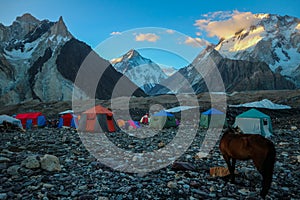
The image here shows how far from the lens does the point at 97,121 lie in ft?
67.1

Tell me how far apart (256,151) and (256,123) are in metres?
15.7

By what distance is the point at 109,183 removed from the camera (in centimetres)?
650

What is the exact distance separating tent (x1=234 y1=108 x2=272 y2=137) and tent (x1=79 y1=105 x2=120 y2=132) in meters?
12.5

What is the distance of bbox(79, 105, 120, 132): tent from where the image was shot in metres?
20.5

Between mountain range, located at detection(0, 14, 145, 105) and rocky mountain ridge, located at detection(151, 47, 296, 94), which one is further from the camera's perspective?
rocky mountain ridge, located at detection(151, 47, 296, 94)

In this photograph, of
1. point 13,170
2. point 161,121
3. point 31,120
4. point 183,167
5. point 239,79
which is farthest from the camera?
point 239,79

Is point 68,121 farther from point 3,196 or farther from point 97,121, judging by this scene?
point 3,196

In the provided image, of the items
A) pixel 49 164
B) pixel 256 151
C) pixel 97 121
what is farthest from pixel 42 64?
pixel 256 151

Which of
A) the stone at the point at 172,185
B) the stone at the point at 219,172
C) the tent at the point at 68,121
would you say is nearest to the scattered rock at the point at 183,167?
the stone at the point at 219,172

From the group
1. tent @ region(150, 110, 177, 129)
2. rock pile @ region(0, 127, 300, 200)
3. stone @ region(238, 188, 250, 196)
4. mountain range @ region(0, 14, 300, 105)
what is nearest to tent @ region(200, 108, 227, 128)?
tent @ region(150, 110, 177, 129)

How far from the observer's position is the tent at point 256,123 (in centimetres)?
1919

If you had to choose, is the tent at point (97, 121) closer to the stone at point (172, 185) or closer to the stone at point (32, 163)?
the stone at point (32, 163)

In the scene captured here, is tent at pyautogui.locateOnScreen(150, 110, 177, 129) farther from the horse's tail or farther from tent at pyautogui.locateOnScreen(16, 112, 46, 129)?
the horse's tail

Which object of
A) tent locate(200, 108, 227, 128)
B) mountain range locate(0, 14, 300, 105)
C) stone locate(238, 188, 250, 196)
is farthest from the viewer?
mountain range locate(0, 14, 300, 105)
